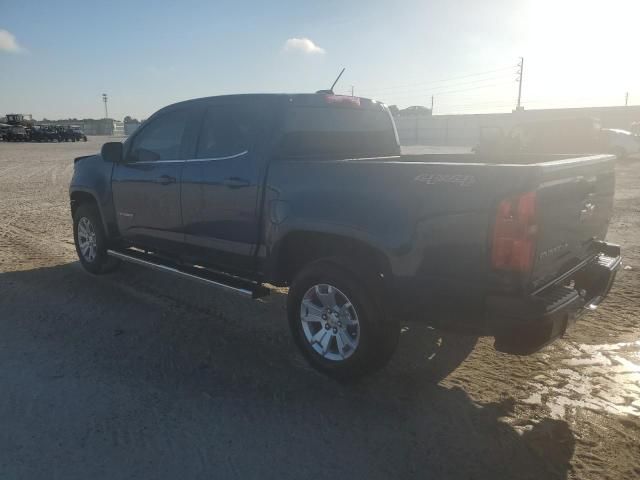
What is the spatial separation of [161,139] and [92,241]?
182cm

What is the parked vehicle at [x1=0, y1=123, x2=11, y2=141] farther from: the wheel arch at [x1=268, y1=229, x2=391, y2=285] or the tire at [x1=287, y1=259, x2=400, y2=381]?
the tire at [x1=287, y1=259, x2=400, y2=381]

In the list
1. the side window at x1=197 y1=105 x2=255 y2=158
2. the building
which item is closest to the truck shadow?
the side window at x1=197 y1=105 x2=255 y2=158

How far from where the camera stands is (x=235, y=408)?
128 inches

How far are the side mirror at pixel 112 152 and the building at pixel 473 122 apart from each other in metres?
45.2

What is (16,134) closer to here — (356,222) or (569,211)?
(356,222)

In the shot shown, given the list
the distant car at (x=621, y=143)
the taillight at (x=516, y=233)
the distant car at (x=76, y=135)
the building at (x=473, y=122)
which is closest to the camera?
the taillight at (x=516, y=233)

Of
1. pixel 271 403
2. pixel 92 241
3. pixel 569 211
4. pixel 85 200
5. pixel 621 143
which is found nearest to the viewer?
pixel 569 211

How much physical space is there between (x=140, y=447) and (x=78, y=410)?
63 centimetres

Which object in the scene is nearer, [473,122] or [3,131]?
[473,122]

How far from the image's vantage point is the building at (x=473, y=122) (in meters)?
48.4

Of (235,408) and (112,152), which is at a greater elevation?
(112,152)

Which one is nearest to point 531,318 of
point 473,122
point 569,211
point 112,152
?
point 569,211

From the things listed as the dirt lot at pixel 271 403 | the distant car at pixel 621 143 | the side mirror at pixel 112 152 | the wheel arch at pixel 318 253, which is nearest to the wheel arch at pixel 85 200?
the side mirror at pixel 112 152

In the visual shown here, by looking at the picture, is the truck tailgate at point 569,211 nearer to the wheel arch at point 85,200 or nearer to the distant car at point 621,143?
the wheel arch at point 85,200
